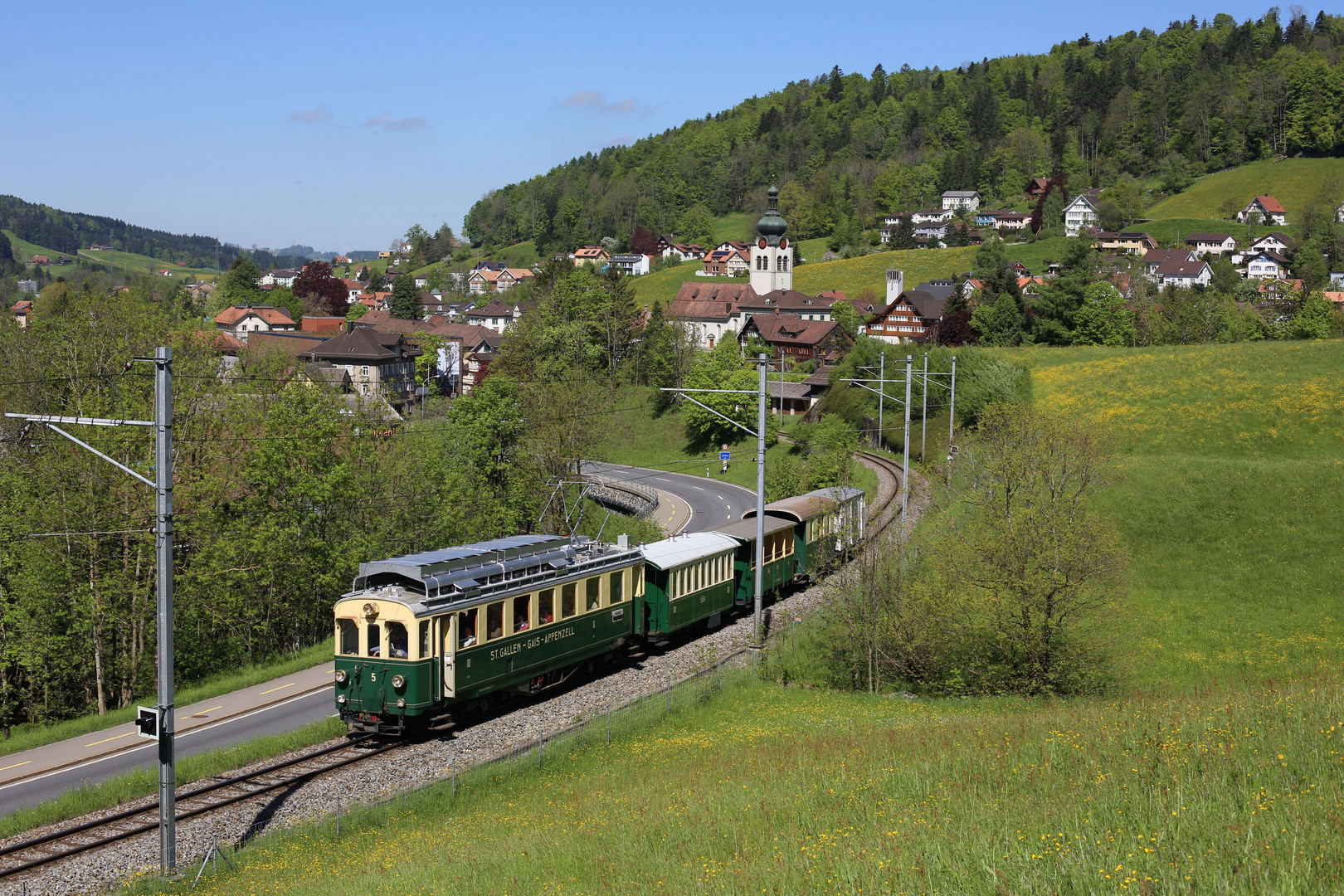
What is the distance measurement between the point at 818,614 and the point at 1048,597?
7.76 meters

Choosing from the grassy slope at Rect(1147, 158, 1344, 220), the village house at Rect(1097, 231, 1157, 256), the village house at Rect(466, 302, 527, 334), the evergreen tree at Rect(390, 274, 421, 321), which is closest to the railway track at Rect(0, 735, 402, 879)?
the evergreen tree at Rect(390, 274, 421, 321)

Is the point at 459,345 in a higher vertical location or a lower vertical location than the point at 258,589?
higher

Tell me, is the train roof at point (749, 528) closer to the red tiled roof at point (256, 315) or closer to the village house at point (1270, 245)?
the red tiled roof at point (256, 315)

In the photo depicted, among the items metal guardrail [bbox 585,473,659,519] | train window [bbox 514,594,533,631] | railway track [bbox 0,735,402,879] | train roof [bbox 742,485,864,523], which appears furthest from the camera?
metal guardrail [bbox 585,473,659,519]

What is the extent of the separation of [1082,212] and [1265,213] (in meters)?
29.3

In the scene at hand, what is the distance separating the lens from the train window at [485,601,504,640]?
878 inches

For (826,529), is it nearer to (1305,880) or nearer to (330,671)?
(330,671)

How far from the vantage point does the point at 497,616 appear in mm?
22578

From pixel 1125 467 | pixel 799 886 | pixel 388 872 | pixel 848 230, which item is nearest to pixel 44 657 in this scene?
pixel 388 872

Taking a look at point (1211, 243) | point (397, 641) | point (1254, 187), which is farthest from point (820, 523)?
point (1254, 187)

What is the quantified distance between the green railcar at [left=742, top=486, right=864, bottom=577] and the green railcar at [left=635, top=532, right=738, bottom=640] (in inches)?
146

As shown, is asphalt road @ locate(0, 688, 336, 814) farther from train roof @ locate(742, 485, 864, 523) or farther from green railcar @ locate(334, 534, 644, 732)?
train roof @ locate(742, 485, 864, 523)

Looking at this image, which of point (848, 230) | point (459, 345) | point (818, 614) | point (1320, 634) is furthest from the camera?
point (848, 230)

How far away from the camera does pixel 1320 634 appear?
33.3 metres
